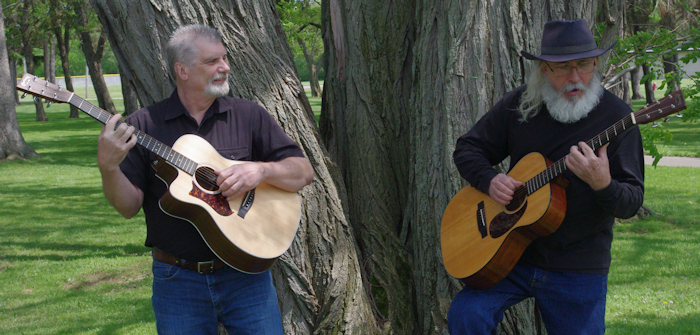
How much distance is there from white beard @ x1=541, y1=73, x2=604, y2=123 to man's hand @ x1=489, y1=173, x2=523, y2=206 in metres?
0.36

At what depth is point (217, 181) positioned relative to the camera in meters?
2.62

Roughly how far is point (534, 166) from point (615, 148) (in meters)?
0.36

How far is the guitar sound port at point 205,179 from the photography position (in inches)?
104

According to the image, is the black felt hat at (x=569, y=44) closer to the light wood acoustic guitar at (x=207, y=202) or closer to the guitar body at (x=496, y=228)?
the guitar body at (x=496, y=228)

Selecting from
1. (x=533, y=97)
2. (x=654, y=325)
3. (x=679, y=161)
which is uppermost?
(x=533, y=97)

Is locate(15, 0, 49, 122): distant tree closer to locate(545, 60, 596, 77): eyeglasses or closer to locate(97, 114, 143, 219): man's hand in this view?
locate(97, 114, 143, 219): man's hand

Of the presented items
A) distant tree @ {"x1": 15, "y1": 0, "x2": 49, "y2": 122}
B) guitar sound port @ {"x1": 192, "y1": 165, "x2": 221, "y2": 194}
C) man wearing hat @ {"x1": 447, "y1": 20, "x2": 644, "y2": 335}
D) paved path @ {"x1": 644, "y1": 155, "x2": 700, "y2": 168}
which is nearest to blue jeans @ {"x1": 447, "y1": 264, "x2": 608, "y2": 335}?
man wearing hat @ {"x1": 447, "y1": 20, "x2": 644, "y2": 335}

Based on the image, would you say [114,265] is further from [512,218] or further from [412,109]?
[512,218]

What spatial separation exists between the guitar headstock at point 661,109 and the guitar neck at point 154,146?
74.3 inches

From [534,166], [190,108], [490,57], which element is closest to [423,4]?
[490,57]

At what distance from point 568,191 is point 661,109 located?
506 mm

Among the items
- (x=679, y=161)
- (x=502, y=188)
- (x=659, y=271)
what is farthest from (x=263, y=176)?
(x=679, y=161)

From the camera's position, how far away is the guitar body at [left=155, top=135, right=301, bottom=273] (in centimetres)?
256

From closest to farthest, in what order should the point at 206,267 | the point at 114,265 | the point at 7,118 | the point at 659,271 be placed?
the point at 206,267 < the point at 659,271 < the point at 114,265 < the point at 7,118
